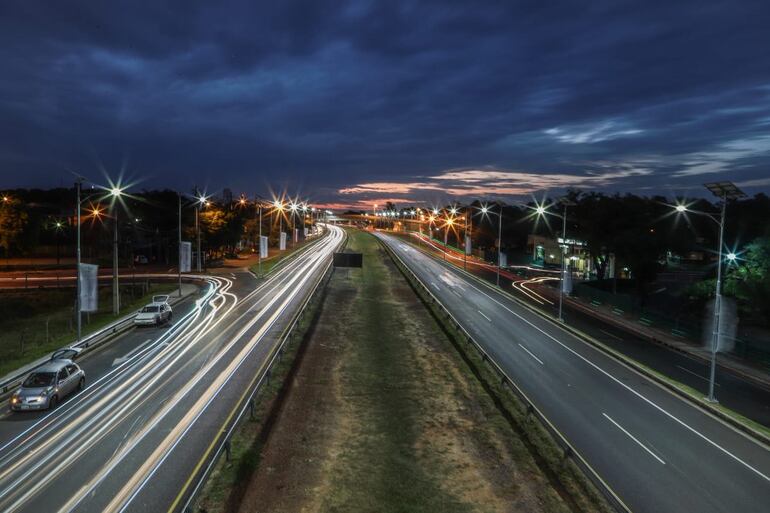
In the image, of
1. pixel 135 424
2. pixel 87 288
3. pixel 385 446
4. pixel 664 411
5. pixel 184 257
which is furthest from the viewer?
pixel 184 257

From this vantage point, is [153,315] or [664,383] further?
[153,315]

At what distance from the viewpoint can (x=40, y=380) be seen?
2130 cm

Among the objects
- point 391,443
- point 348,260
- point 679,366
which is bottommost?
point 679,366

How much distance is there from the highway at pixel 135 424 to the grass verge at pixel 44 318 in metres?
3.92

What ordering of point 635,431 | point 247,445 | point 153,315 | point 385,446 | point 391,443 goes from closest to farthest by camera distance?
point 247,445 < point 385,446 < point 391,443 < point 635,431 < point 153,315

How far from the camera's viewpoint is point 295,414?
2084 centimetres

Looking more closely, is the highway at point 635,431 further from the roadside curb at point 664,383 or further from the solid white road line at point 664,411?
the roadside curb at point 664,383

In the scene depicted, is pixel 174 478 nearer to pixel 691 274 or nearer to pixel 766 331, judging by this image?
pixel 766 331

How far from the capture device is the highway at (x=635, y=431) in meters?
15.2

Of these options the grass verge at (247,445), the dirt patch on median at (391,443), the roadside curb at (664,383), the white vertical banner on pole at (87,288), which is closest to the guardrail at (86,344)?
the white vertical banner on pole at (87,288)

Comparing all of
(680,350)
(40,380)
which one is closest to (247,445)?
(40,380)

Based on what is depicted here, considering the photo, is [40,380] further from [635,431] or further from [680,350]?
[680,350]

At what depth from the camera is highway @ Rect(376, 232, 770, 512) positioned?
15.2 meters

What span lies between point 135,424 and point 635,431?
760 inches
